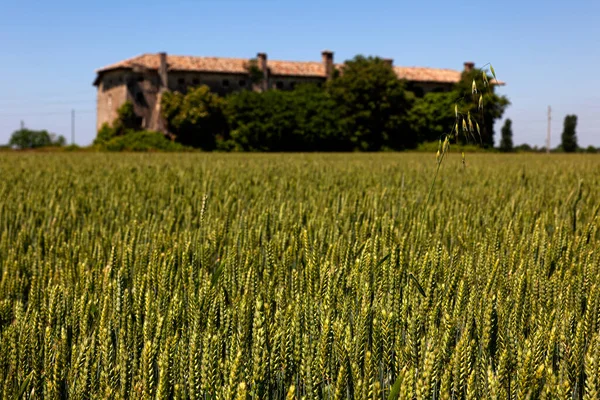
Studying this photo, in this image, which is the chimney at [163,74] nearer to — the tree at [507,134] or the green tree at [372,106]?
the green tree at [372,106]

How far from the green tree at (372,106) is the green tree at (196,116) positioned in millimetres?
9867

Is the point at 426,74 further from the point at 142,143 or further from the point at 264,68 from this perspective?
the point at 142,143

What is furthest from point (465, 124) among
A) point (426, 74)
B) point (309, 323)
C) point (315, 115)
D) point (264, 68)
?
point (426, 74)

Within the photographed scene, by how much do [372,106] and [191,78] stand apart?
595 inches

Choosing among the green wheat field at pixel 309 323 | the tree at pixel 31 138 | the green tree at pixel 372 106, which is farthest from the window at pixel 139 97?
the green wheat field at pixel 309 323

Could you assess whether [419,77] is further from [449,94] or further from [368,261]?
[368,261]

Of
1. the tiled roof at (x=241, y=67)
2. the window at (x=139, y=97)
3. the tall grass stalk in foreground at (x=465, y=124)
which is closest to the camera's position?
the tall grass stalk in foreground at (x=465, y=124)

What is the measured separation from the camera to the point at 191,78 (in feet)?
167

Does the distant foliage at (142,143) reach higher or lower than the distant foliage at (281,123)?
lower

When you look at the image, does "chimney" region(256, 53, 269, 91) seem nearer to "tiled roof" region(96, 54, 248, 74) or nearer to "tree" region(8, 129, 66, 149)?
"tiled roof" region(96, 54, 248, 74)

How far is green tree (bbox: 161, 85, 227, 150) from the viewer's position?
46500mm

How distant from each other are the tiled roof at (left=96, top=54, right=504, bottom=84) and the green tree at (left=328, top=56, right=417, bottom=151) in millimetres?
4954

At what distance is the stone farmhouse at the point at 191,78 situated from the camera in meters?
49.7

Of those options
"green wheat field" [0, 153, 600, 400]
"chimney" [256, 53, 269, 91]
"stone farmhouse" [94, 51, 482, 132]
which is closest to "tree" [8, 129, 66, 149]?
"stone farmhouse" [94, 51, 482, 132]
